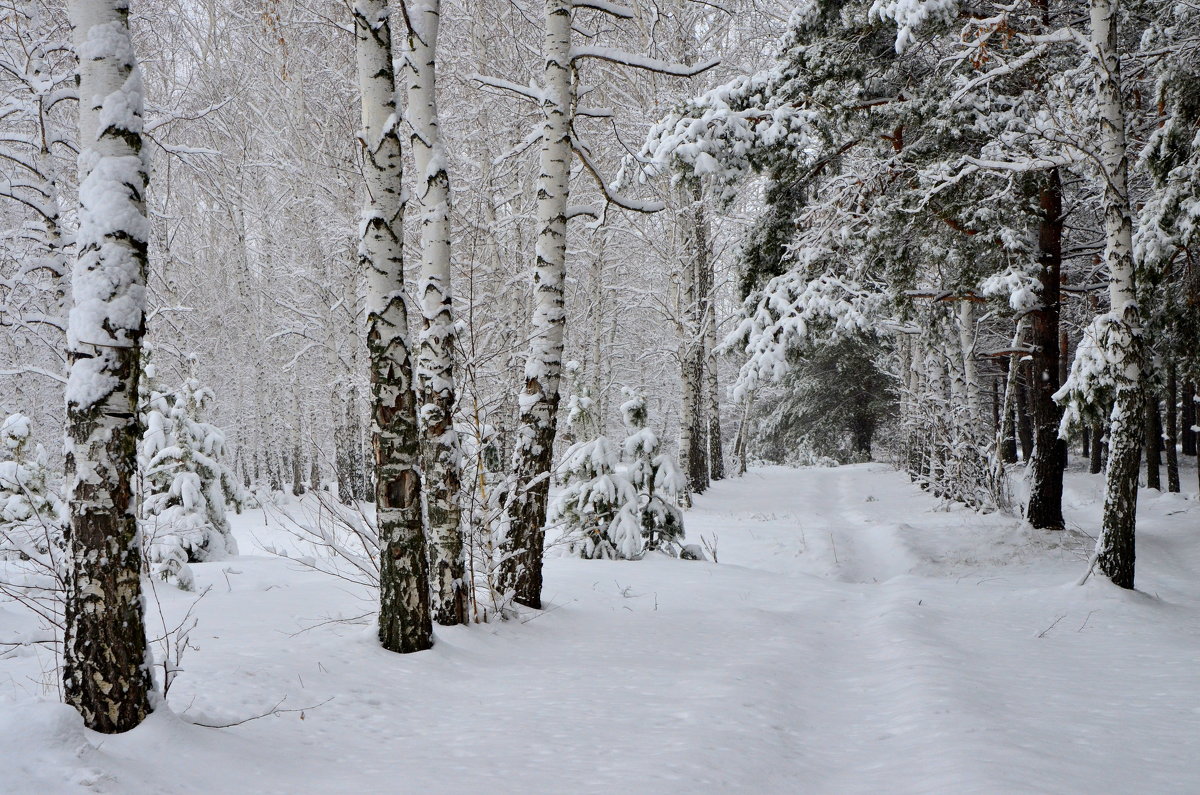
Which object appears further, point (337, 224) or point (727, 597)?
point (337, 224)

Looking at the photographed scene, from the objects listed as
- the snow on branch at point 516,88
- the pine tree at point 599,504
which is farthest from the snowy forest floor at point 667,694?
the snow on branch at point 516,88

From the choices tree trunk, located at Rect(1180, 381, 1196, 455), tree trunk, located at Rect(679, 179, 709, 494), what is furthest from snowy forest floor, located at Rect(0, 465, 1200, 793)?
tree trunk, located at Rect(1180, 381, 1196, 455)

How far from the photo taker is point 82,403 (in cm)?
287

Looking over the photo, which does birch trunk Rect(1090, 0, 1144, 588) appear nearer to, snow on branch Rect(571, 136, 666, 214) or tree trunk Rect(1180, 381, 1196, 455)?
snow on branch Rect(571, 136, 666, 214)

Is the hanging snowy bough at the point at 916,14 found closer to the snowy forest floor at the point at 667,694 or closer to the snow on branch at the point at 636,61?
the snow on branch at the point at 636,61

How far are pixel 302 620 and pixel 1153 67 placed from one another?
34.6ft

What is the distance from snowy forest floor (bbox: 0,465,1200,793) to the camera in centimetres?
302

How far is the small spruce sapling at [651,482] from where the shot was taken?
31.2 ft

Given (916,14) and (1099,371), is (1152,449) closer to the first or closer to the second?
(1099,371)

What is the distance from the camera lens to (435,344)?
527 cm

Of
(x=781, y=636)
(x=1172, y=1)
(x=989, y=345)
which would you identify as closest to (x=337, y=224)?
(x=781, y=636)

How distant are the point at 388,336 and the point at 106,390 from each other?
1.66 m

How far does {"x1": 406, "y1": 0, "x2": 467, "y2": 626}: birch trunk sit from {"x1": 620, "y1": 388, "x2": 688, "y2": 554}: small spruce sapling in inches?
158

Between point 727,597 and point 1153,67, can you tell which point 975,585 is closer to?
point 727,597
